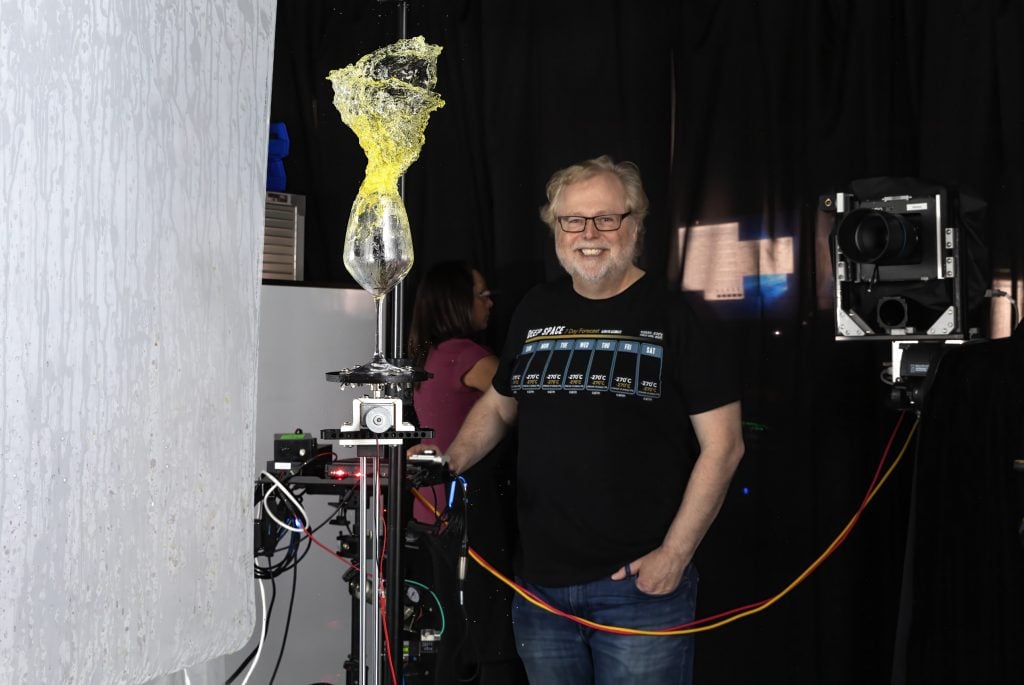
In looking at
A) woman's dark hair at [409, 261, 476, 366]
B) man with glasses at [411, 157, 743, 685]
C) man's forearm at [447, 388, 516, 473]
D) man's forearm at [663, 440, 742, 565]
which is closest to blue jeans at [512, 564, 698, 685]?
man with glasses at [411, 157, 743, 685]

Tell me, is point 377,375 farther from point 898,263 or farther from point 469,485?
point 898,263

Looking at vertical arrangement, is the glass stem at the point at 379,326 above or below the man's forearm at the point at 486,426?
above

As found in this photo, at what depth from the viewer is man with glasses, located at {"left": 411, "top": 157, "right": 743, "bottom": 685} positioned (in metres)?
1.86

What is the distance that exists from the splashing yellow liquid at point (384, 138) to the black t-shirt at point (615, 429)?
0.85 m

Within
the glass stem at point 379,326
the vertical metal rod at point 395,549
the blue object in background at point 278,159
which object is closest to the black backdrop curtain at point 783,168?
the blue object in background at point 278,159

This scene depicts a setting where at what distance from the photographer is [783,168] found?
2990 mm

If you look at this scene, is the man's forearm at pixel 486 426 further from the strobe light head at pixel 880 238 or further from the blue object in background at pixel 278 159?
the blue object in background at pixel 278 159

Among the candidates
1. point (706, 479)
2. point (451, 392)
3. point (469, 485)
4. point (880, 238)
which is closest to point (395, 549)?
point (706, 479)

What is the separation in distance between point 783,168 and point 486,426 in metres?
1.42

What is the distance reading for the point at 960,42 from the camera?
8.89 ft

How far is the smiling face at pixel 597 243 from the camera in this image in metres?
1.97

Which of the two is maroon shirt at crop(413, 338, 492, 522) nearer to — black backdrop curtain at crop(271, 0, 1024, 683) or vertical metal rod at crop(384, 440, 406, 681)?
black backdrop curtain at crop(271, 0, 1024, 683)

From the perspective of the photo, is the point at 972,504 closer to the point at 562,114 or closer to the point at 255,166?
the point at 255,166

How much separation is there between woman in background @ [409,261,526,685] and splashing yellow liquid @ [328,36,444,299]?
3.22 ft
